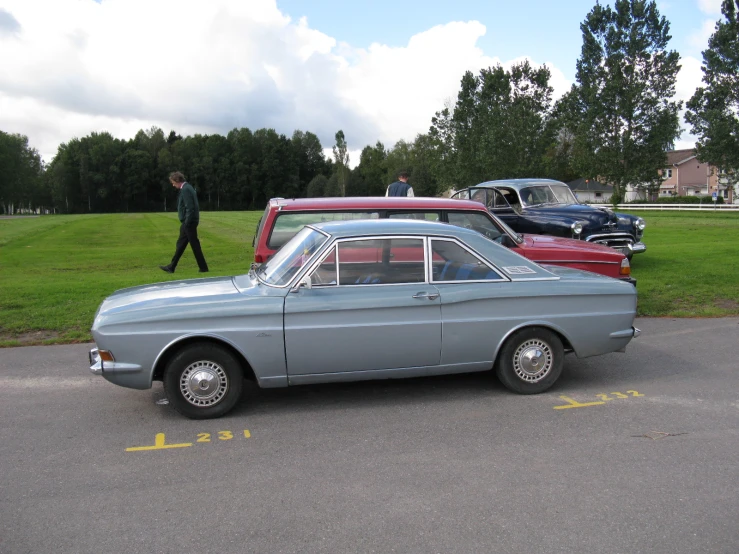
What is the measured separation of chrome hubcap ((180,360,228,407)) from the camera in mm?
4979

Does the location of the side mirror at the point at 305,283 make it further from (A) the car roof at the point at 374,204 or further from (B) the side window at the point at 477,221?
(B) the side window at the point at 477,221

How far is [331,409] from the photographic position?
527cm

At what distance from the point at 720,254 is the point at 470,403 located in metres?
12.4

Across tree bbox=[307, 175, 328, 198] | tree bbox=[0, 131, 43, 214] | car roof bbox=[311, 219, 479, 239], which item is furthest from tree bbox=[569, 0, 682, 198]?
tree bbox=[0, 131, 43, 214]

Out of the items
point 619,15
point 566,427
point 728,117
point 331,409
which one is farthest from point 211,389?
point 619,15

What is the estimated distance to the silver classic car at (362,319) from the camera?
4969mm

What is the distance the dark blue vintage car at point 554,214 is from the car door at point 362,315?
301 inches

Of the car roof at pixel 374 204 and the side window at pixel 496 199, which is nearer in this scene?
the car roof at pixel 374 204

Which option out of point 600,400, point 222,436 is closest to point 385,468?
point 222,436

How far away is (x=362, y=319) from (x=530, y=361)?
5.08 feet

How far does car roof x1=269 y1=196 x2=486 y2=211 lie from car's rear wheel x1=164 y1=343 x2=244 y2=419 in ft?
10.6

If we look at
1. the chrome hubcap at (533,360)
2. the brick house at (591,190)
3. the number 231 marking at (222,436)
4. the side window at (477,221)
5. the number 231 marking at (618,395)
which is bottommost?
the number 231 marking at (618,395)

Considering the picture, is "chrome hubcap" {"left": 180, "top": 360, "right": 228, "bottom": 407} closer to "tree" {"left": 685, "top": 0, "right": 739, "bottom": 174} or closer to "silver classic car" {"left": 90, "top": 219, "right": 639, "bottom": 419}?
"silver classic car" {"left": 90, "top": 219, "right": 639, "bottom": 419}

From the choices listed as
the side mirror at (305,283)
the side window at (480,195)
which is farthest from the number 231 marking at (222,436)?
the side window at (480,195)
